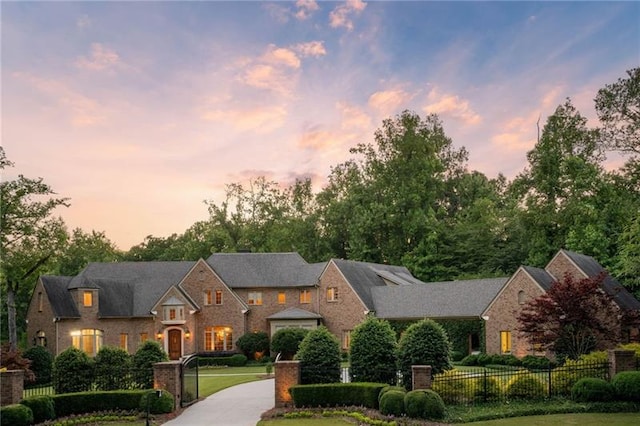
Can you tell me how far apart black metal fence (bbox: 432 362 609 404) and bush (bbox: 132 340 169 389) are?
10.6 m

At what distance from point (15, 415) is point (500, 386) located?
1575 centimetres

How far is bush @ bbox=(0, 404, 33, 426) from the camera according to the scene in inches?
719

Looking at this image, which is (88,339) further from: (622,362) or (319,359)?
(622,362)

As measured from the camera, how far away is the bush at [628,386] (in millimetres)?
20922

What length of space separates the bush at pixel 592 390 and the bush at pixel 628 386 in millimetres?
246

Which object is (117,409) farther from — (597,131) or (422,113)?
(422,113)

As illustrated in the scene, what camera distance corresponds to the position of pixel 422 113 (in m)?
69.4

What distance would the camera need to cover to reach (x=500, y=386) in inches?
864

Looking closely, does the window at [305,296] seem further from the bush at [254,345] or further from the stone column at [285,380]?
the stone column at [285,380]

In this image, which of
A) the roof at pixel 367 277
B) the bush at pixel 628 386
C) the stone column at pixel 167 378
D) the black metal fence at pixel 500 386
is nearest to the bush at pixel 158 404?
the stone column at pixel 167 378

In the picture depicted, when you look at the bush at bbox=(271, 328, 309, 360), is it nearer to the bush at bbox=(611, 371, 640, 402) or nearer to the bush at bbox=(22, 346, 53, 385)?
the bush at bbox=(22, 346, 53, 385)

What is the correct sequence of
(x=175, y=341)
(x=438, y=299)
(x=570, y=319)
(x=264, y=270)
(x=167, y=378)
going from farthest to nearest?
1. (x=264, y=270)
2. (x=175, y=341)
3. (x=438, y=299)
4. (x=570, y=319)
5. (x=167, y=378)

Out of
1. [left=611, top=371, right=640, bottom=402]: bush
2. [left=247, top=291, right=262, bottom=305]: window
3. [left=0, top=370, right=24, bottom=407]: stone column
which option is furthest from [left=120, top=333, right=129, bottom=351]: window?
[left=611, top=371, right=640, bottom=402]: bush

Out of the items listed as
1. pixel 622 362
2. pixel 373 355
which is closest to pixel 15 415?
pixel 373 355
